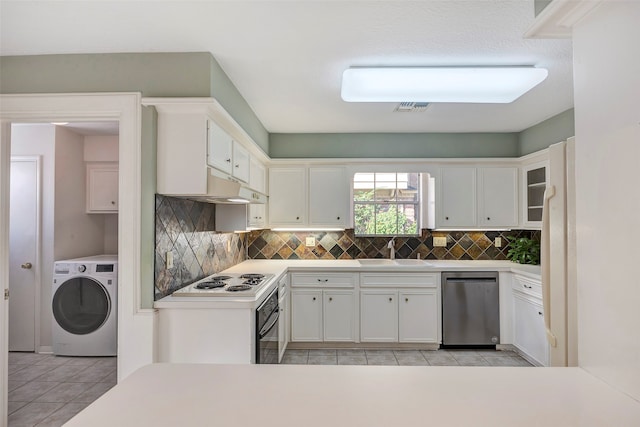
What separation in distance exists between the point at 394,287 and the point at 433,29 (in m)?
2.53

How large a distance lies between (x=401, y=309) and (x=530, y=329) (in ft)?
4.07

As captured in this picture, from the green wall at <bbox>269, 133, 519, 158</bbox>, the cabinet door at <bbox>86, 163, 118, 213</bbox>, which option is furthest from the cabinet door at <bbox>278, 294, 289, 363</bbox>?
the cabinet door at <bbox>86, 163, 118, 213</bbox>

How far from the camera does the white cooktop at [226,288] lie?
2.18 m

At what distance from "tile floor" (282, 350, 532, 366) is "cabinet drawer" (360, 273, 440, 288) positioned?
711mm

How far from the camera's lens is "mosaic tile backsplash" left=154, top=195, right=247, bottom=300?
2.18m

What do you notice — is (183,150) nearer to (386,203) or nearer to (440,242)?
(386,203)

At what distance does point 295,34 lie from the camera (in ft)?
6.46

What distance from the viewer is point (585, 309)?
3.31 ft

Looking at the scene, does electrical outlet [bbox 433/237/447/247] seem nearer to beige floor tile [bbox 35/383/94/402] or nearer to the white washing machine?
the white washing machine

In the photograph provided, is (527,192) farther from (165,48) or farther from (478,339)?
(165,48)

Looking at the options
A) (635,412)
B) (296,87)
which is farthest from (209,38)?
(635,412)

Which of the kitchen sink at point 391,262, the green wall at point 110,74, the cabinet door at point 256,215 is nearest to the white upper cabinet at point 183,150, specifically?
the green wall at point 110,74

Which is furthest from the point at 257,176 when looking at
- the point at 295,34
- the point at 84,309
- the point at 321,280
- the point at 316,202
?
the point at 84,309

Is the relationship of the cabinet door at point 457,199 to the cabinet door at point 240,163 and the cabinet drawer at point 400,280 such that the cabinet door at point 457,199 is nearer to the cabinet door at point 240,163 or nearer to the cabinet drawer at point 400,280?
the cabinet drawer at point 400,280
